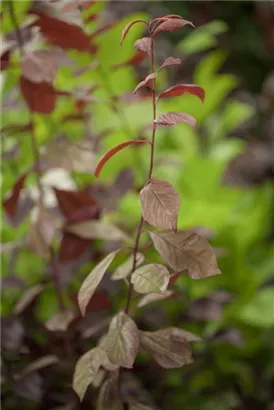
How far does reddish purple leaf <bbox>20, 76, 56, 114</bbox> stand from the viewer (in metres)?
0.89

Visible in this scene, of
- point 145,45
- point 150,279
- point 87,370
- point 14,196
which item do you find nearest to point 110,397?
point 87,370

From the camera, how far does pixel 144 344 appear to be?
2.43ft

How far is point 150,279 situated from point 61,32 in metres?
0.39

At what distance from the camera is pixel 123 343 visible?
678 millimetres

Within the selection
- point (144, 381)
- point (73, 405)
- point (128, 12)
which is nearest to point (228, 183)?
point (128, 12)

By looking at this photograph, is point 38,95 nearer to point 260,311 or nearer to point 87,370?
point 87,370

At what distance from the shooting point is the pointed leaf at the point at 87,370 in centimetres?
71

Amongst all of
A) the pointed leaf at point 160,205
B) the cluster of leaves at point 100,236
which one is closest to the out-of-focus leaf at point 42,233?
the cluster of leaves at point 100,236

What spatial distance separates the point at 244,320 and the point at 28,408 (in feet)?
1.30

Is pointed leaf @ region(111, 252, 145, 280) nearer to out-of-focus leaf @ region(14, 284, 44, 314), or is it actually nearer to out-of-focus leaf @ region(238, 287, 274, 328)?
out-of-focus leaf @ region(14, 284, 44, 314)

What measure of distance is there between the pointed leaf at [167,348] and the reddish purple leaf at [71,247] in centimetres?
23

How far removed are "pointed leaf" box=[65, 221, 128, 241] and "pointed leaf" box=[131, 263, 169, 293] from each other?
0.19 meters

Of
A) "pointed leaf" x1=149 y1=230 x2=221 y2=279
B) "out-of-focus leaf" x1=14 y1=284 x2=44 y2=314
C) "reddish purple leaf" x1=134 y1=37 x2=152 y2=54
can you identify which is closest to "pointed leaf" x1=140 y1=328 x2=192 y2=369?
"pointed leaf" x1=149 y1=230 x2=221 y2=279

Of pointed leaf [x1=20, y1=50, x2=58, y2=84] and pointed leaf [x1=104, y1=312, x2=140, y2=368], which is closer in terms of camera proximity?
pointed leaf [x1=104, y1=312, x2=140, y2=368]
